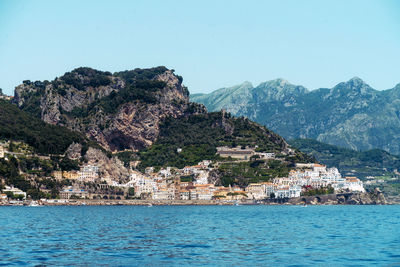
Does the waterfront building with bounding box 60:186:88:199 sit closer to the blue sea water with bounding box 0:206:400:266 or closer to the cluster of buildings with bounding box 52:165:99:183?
the cluster of buildings with bounding box 52:165:99:183

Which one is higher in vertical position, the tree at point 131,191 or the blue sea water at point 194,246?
the tree at point 131,191

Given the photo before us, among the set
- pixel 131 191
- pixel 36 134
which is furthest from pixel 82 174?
pixel 36 134

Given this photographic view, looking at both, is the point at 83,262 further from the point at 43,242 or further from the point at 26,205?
the point at 26,205

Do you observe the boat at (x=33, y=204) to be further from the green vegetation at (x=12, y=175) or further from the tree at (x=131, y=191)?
the tree at (x=131, y=191)

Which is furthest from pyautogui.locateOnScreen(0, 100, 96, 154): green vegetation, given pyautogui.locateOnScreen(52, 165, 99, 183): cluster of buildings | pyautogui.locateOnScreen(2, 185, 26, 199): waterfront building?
pyautogui.locateOnScreen(2, 185, 26, 199): waterfront building

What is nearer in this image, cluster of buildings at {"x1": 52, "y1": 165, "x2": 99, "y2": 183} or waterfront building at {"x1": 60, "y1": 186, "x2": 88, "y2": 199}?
waterfront building at {"x1": 60, "y1": 186, "x2": 88, "y2": 199}

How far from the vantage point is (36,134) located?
182m

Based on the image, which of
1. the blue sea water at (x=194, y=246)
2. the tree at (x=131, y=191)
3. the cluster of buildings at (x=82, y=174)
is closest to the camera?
the blue sea water at (x=194, y=246)

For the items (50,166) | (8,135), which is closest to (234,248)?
(50,166)

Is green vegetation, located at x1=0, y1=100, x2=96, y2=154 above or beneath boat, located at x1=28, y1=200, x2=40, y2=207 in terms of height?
above

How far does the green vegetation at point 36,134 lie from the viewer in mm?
175250

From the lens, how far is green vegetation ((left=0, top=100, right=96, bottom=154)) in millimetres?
175250

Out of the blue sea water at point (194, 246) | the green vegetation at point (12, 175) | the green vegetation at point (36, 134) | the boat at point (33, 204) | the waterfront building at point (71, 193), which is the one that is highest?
the green vegetation at point (36, 134)

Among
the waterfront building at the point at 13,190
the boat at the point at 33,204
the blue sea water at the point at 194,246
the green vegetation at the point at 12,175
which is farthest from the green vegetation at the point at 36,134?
the blue sea water at the point at 194,246
